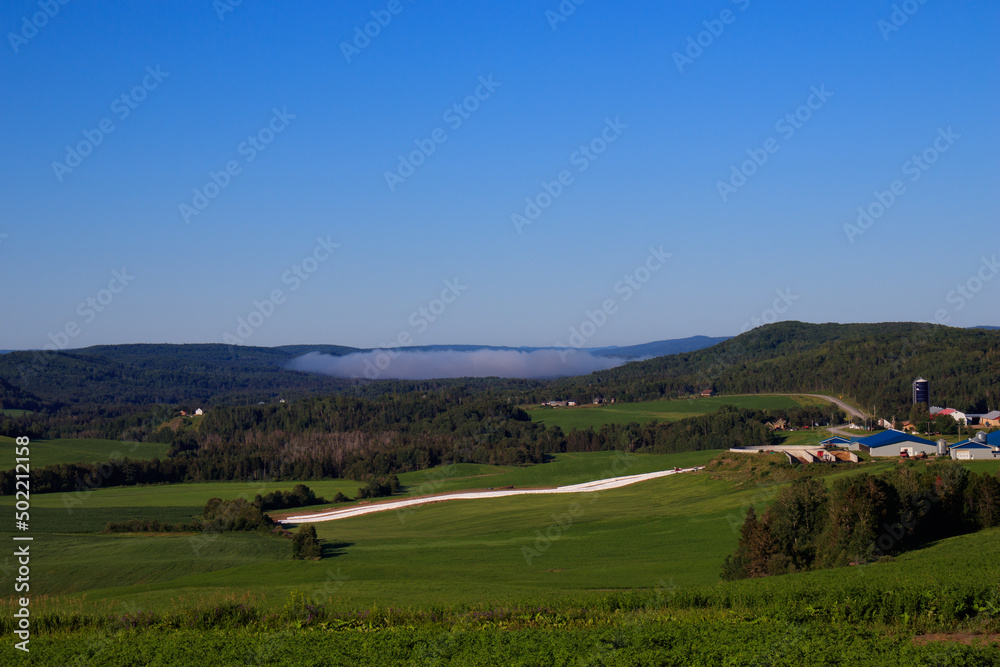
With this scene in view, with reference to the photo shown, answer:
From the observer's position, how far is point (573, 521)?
179 ft

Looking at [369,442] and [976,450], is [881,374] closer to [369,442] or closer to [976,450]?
[976,450]

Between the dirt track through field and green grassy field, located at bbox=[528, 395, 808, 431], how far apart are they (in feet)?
190

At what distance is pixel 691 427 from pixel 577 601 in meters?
104

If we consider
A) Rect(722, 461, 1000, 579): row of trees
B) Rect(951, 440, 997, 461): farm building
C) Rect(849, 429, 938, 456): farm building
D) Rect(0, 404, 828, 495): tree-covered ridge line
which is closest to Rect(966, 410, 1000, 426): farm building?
Rect(0, 404, 828, 495): tree-covered ridge line

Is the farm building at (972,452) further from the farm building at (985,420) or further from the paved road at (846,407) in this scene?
the paved road at (846,407)

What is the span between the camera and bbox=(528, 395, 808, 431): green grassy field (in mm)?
134125

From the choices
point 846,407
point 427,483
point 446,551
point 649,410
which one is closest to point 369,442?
point 427,483

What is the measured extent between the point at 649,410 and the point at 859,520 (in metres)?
120

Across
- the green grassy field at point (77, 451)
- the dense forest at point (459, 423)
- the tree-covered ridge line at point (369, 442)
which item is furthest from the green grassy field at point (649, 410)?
the green grassy field at point (77, 451)

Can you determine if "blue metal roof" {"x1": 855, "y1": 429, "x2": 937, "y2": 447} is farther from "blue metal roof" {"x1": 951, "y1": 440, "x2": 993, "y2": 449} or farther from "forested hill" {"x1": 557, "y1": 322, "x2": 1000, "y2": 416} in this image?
"forested hill" {"x1": 557, "y1": 322, "x2": 1000, "y2": 416}

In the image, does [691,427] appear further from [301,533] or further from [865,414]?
[301,533]

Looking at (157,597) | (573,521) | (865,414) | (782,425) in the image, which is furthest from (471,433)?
(157,597)

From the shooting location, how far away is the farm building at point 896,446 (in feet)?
219

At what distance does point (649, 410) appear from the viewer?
148 m
